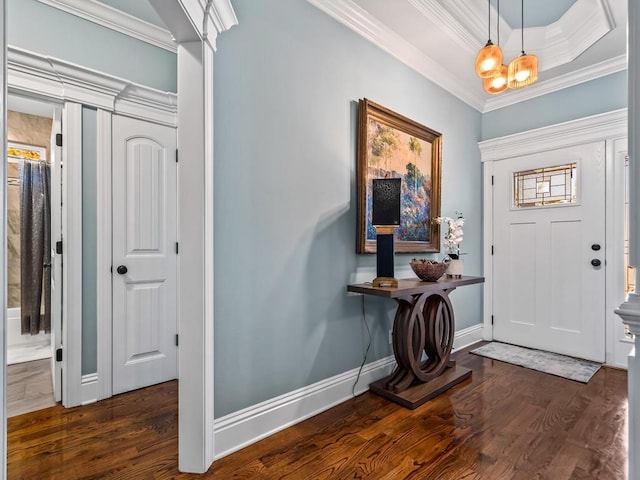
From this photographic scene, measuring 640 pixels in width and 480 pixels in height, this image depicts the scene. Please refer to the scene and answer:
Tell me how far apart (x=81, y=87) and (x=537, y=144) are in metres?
3.87

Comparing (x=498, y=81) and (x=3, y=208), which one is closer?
(x=3, y=208)

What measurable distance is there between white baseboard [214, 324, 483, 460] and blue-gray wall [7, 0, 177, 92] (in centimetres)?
235

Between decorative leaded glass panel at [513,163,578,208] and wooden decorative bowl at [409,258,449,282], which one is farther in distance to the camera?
decorative leaded glass panel at [513,163,578,208]

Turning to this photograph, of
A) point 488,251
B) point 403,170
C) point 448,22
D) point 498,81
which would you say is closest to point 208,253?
point 403,170

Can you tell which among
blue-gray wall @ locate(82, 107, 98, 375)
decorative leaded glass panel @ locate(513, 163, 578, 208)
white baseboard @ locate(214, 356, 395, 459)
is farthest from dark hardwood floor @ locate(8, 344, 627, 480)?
decorative leaded glass panel @ locate(513, 163, 578, 208)

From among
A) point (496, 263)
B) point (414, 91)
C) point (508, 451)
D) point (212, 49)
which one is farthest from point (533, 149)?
point (212, 49)

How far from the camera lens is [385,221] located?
2131mm

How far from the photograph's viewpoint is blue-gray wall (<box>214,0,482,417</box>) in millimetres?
1703

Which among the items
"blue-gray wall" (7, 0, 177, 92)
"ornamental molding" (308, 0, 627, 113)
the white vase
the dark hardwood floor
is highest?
"ornamental molding" (308, 0, 627, 113)

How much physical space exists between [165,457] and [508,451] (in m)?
1.71

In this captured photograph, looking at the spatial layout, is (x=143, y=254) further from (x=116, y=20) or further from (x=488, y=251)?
(x=488, y=251)

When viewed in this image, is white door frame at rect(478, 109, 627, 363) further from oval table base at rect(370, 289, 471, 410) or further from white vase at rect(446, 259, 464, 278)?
oval table base at rect(370, 289, 471, 410)

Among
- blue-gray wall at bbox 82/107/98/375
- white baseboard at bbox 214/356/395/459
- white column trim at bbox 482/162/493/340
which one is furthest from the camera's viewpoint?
white column trim at bbox 482/162/493/340

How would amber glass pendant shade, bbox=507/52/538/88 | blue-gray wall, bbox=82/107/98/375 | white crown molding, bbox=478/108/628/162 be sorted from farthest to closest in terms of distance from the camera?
white crown molding, bbox=478/108/628/162 → blue-gray wall, bbox=82/107/98/375 → amber glass pendant shade, bbox=507/52/538/88
